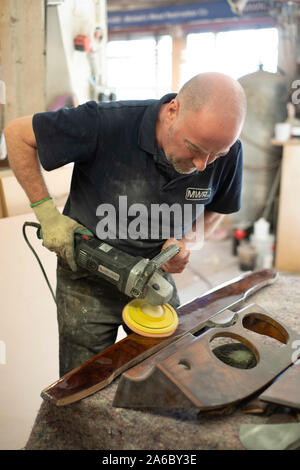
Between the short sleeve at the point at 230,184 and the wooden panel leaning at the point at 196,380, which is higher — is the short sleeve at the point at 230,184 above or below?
above

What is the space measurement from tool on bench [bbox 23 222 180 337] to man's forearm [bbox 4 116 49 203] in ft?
1.14

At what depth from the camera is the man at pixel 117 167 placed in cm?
122

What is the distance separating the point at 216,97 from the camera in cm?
118

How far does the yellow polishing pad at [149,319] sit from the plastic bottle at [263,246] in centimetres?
331

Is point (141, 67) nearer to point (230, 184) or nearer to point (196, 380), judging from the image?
point (230, 184)

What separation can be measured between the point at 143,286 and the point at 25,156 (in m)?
0.65

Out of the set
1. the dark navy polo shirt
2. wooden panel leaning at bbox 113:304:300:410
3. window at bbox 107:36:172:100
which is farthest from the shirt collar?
window at bbox 107:36:172:100

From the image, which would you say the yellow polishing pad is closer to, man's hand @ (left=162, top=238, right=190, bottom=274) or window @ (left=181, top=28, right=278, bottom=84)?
man's hand @ (left=162, top=238, right=190, bottom=274)

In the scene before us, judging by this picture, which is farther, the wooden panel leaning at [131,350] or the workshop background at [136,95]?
the workshop background at [136,95]

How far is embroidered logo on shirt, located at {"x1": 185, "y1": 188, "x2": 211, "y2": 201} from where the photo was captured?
155cm

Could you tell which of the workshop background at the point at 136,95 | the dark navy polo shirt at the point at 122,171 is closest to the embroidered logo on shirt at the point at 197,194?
the dark navy polo shirt at the point at 122,171

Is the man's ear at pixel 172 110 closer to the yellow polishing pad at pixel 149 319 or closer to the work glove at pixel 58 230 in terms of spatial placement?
the work glove at pixel 58 230

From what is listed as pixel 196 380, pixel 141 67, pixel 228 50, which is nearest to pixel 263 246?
pixel 196 380

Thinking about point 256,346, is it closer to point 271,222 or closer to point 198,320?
point 198,320
